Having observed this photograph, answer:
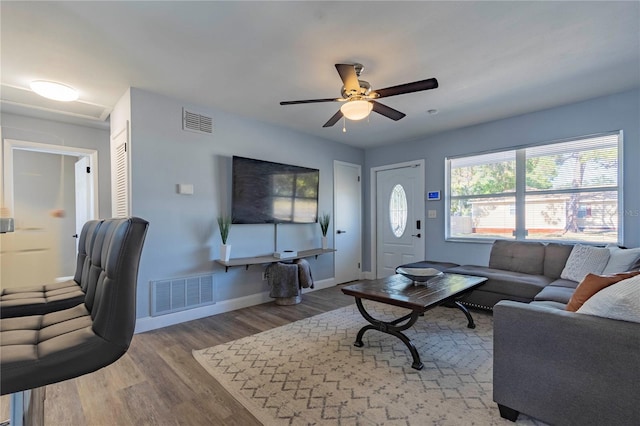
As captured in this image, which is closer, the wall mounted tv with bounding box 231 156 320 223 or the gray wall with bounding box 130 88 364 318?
the gray wall with bounding box 130 88 364 318

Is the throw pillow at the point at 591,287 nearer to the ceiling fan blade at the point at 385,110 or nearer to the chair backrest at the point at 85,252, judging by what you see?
the ceiling fan blade at the point at 385,110

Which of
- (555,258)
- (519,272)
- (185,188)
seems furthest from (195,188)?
(555,258)

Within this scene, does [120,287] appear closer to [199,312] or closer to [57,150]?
[199,312]

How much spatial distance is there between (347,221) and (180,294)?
301 cm

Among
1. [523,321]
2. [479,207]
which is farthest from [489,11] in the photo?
[479,207]

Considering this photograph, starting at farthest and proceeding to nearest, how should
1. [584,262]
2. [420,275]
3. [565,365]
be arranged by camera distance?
[584,262], [420,275], [565,365]

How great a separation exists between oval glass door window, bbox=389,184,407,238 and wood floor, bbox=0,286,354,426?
10.5 feet

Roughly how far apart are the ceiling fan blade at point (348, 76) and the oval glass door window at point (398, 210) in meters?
3.08

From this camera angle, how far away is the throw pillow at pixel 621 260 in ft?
8.73

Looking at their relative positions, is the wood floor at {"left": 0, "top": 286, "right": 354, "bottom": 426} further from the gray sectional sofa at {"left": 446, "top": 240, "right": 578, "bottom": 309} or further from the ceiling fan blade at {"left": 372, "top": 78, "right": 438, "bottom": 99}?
the gray sectional sofa at {"left": 446, "top": 240, "right": 578, "bottom": 309}

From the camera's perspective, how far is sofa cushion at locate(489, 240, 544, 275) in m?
3.47

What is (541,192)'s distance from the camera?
147 inches

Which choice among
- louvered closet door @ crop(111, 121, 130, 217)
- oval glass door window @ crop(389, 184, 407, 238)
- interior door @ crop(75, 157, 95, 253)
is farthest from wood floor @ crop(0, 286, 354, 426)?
oval glass door window @ crop(389, 184, 407, 238)

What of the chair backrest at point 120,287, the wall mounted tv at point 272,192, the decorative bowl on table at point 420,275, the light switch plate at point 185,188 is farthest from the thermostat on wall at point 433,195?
the chair backrest at point 120,287
